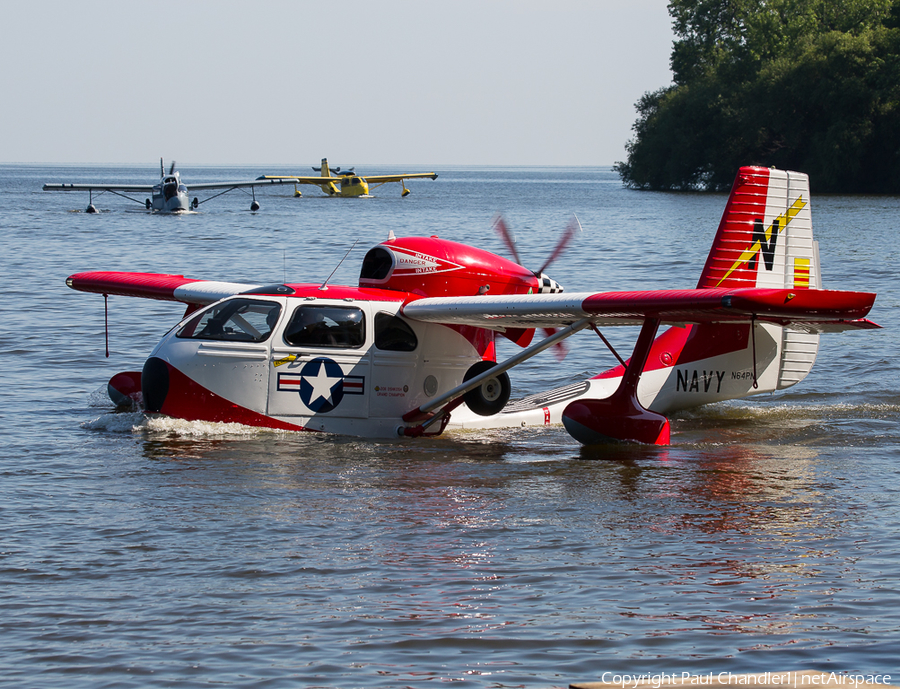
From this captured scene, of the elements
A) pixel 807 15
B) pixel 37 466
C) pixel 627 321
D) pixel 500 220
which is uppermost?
pixel 807 15

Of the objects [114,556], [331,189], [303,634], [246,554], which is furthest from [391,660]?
[331,189]

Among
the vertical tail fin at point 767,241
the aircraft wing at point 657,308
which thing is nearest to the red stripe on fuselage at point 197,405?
the aircraft wing at point 657,308

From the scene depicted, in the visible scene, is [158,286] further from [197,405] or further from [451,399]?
[451,399]

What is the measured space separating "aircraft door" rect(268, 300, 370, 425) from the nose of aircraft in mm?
1242

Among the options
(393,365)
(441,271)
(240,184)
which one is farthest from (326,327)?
(240,184)

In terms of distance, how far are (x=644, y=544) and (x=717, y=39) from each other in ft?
403

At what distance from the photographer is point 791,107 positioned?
85562 millimetres

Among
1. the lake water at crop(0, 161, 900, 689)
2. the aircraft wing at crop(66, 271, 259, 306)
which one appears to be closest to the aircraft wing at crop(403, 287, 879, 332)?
the lake water at crop(0, 161, 900, 689)

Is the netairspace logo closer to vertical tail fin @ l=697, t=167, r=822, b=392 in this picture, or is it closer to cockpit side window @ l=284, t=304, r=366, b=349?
cockpit side window @ l=284, t=304, r=366, b=349

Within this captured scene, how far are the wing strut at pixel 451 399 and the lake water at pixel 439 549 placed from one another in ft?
1.04

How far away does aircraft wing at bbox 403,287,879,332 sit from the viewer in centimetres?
948

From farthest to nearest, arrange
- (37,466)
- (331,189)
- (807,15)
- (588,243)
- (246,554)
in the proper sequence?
(331,189)
(807,15)
(588,243)
(37,466)
(246,554)

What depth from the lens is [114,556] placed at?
26.2 ft

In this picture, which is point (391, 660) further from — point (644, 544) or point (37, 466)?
point (37, 466)
